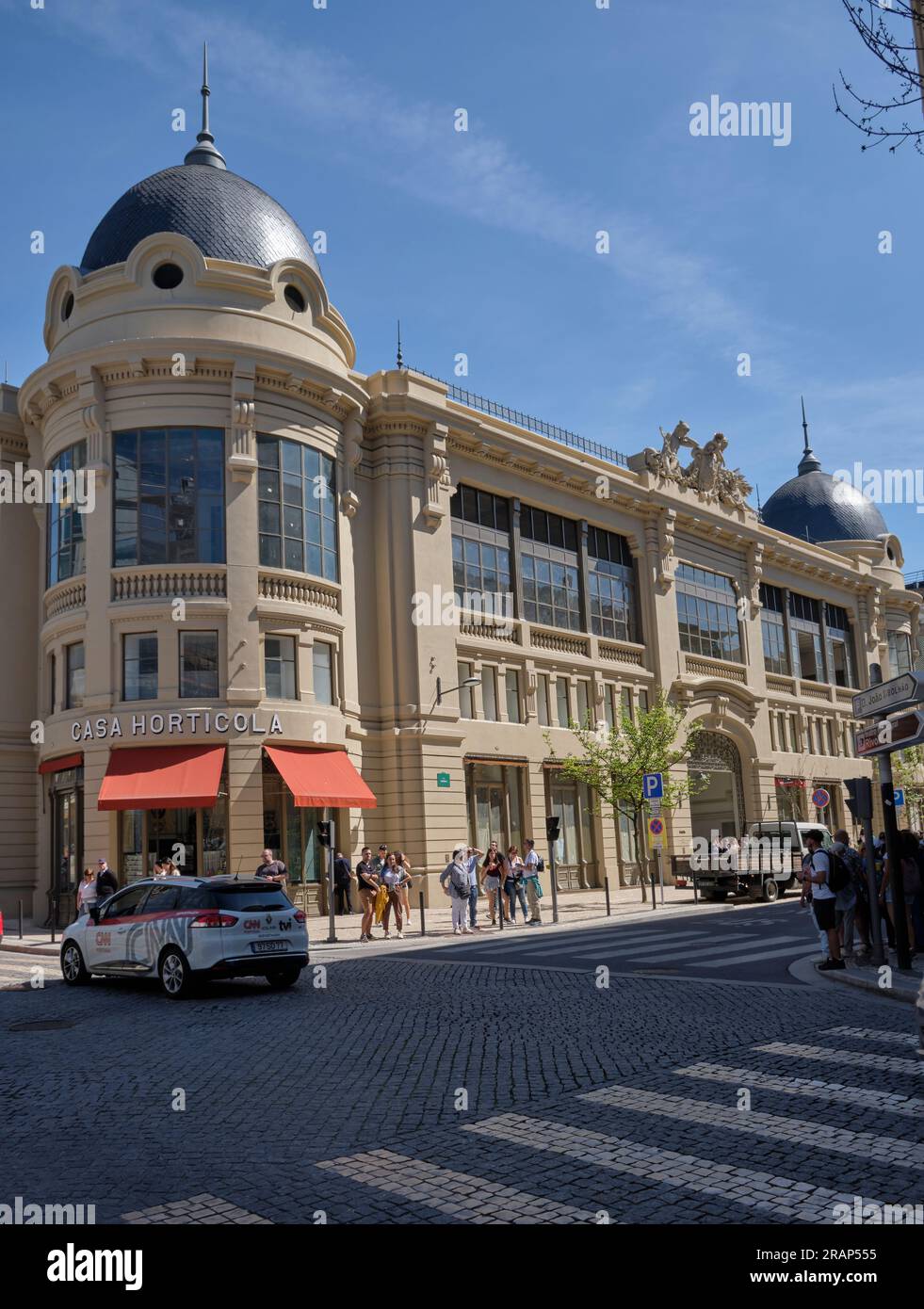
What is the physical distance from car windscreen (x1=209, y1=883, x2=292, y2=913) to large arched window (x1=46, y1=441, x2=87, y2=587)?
16528 mm

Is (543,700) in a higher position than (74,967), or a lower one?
higher

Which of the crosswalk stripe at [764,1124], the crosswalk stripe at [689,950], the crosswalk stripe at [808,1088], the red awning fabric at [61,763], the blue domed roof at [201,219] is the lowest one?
the crosswalk stripe at [689,950]

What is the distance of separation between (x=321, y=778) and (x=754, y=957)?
46.7ft

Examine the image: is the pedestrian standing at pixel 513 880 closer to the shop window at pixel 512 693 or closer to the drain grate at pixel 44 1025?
the shop window at pixel 512 693

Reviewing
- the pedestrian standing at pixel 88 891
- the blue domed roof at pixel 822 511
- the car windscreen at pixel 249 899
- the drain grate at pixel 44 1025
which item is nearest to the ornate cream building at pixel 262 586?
the pedestrian standing at pixel 88 891

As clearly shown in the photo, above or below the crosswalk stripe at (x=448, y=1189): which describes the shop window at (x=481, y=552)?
above

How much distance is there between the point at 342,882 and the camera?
27547 mm

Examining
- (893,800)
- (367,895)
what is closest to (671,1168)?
(893,800)

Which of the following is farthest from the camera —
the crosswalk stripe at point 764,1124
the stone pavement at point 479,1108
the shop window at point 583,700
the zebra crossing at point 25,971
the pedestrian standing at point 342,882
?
the shop window at point 583,700

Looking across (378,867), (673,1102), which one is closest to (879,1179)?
(673,1102)

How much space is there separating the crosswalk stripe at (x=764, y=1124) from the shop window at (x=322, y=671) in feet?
73.8

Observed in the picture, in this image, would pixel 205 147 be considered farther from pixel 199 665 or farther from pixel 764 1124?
pixel 764 1124

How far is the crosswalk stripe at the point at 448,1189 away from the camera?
17.1 feet
